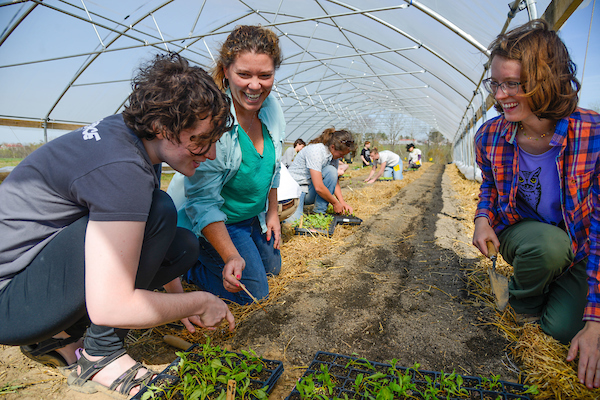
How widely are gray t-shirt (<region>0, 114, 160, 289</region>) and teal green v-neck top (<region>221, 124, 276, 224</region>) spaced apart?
1020mm

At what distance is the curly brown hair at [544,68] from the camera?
1492 mm

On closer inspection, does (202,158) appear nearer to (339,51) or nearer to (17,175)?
(17,175)

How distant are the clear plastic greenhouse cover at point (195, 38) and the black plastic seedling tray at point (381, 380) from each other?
370cm

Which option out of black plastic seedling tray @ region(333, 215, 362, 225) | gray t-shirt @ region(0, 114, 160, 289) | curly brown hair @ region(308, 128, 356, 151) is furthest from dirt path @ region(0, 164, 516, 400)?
curly brown hair @ region(308, 128, 356, 151)

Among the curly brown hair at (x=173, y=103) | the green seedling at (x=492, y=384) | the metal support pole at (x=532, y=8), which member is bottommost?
the green seedling at (x=492, y=384)

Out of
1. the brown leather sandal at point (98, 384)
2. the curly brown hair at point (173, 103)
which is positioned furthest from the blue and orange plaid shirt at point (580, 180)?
the brown leather sandal at point (98, 384)

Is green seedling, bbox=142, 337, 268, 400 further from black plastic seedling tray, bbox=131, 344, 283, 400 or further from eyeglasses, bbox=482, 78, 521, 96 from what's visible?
eyeglasses, bbox=482, 78, 521, 96

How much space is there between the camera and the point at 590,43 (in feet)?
7.69

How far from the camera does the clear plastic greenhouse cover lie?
606cm

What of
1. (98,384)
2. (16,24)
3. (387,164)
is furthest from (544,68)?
(387,164)

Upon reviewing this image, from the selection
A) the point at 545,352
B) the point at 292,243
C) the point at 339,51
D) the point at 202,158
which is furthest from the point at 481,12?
the point at 339,51

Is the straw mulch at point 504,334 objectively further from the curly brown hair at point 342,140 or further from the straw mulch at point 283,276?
the curly brown hair at point 342,140

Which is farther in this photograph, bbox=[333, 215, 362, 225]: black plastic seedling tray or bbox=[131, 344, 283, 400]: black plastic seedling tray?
bbox=[333, 215, 362, 225]: black plastic seedling tray

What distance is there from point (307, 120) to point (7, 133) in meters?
14.7
